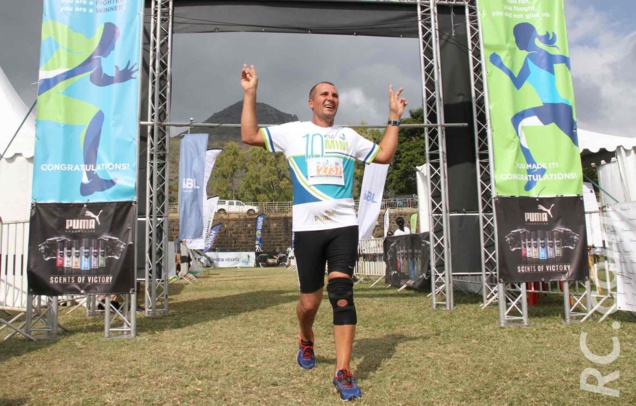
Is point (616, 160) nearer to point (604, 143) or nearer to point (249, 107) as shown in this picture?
point (604, 143)

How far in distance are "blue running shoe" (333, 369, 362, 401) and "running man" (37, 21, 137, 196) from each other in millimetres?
4200

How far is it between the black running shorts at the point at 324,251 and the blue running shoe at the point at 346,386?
0.68 meters

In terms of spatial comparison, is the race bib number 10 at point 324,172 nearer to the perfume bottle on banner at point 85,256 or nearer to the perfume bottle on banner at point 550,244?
the perfume bottle on banner at point 85,256

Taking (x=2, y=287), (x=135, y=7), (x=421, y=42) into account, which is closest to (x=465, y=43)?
(x=421, y=42)

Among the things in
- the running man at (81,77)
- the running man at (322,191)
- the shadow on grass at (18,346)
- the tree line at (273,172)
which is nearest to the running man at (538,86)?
the running man at (322,191)

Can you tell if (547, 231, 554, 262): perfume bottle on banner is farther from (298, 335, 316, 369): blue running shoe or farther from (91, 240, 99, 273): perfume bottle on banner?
(91, 240, 99, 273): perfume bottle on banner

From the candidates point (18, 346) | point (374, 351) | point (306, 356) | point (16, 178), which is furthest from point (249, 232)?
point (306, 356)

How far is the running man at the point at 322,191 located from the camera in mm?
3996

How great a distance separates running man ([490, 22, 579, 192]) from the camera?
24.2ft

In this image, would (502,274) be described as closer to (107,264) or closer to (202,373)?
(202,373)

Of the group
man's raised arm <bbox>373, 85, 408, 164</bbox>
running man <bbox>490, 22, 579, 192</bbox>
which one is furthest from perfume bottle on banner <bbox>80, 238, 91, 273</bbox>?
running man <bbox>490, 22, 579, 192</bbox>

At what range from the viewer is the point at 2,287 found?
8102mm

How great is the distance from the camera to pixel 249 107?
403 cm

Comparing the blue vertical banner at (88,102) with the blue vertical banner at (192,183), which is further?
the blue vertical banner at (192,183)
